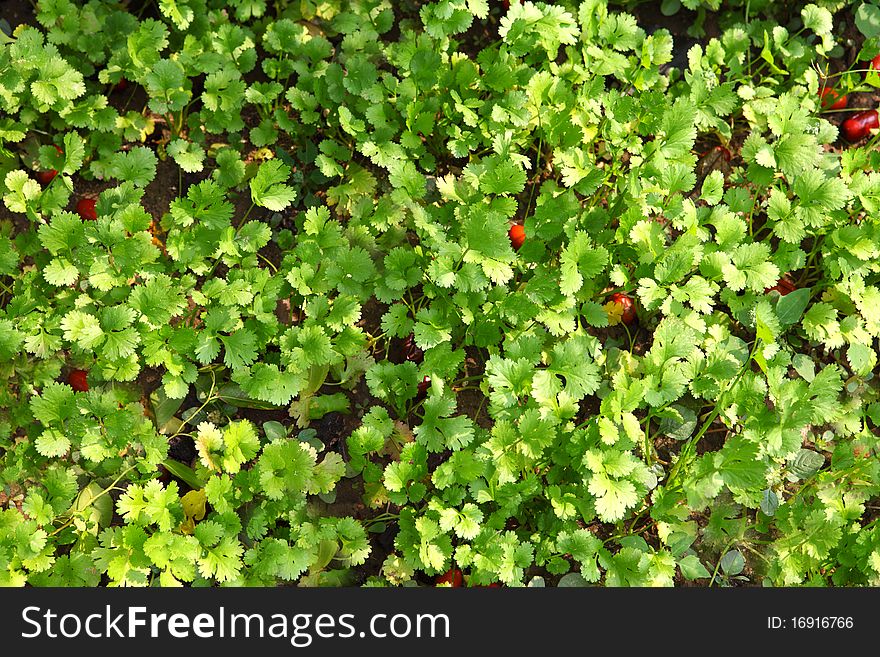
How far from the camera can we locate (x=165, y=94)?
3139 mm

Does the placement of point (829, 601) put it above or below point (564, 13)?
below

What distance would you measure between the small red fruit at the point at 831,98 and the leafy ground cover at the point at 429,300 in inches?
0.5

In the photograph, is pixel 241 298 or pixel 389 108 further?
pixel 389 108

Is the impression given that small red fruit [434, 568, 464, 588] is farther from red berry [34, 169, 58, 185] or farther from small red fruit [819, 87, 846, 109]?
small red fruit [819, 87, 846, 109]

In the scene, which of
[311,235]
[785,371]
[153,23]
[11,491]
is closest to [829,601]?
[785,371]

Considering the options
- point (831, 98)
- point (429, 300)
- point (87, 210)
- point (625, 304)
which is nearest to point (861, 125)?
point (831, 98)

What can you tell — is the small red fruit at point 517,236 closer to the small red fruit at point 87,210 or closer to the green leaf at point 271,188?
the green leaf at point 271,188

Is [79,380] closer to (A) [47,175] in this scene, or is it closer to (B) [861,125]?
(A) [47,175]

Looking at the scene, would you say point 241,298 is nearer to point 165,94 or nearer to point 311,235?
point 311,235

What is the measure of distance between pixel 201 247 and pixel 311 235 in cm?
38

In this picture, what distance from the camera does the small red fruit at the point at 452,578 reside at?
282cm

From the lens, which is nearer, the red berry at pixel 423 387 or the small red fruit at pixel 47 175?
the red berry at pixel 423 387

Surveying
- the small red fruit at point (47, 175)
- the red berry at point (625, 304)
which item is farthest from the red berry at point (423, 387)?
the small red fruit at point (47, 175)

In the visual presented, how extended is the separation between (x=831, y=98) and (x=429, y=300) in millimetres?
1752
